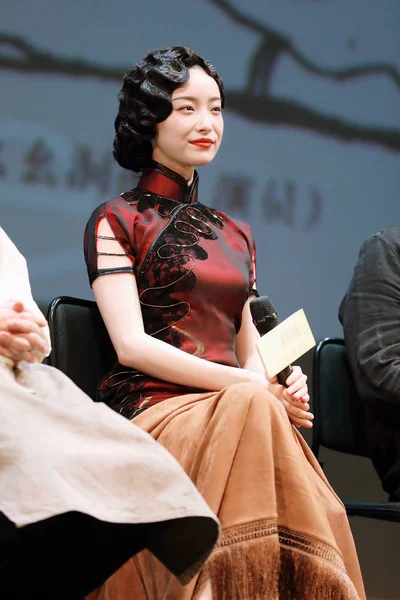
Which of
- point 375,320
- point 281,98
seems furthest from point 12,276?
point 281,98

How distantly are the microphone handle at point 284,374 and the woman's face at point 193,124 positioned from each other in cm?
59

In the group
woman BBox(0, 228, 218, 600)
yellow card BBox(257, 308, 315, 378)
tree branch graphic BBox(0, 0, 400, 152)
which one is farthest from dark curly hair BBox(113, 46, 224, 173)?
woman BBox(0, 228, 218, 600)

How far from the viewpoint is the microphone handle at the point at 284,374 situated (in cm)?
195

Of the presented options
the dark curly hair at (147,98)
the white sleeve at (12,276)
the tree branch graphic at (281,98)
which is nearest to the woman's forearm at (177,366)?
the white sleeve at (12,276)

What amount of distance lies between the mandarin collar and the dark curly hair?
1.9 inches

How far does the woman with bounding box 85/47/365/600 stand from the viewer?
161cm

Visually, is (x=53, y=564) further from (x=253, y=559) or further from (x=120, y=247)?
(x=120, y=247)

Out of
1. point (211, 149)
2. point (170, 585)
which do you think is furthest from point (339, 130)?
point (170, 585)

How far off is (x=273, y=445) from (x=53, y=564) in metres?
0.47

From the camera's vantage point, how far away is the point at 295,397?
194 centimetres

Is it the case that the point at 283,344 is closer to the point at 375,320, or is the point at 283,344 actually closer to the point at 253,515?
the point at 253,515

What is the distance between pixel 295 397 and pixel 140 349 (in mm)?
Answer: 339

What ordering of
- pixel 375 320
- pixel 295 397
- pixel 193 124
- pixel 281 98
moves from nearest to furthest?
pixel 295 397, pixel 193 124, pixel 375 320, pixel 281 98

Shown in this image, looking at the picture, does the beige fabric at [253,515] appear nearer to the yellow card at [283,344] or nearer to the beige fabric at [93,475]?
the yellow card at [283,344]
